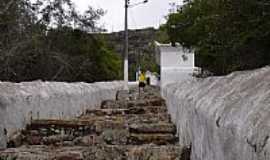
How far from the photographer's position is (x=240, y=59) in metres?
11.1

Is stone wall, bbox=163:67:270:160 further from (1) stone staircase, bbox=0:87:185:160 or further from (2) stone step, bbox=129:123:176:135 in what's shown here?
(2) stone step, bbox=129:123:176:135

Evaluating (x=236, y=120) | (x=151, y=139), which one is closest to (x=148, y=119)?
(x=151, y=139)

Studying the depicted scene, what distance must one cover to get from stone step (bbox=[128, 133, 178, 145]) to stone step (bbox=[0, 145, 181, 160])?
99 cm

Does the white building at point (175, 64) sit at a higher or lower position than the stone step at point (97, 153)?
higher

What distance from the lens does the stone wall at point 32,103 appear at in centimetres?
652

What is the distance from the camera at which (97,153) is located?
5.78 metres

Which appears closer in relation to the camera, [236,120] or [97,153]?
[236,120]

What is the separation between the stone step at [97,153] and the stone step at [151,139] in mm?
986

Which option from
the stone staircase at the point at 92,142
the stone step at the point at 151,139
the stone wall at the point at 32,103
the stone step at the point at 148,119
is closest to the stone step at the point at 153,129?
the stone staircase at the point at 92,142

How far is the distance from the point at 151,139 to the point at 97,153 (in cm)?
157

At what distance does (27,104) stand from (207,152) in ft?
13.3

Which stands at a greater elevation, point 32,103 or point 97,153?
point 32,103

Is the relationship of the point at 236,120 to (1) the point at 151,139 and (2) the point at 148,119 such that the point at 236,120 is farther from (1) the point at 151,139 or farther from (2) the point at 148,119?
(2) the point at 148,119

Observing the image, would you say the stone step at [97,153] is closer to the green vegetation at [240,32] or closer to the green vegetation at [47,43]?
the green vegetation at [240,32]
